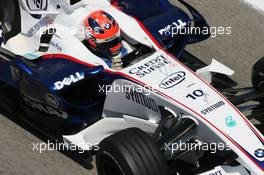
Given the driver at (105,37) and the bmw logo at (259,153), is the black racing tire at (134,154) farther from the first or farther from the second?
the driver at (105,37)

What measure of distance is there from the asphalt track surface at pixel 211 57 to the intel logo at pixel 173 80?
118 cm

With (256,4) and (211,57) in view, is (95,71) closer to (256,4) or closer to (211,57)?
(211,57)

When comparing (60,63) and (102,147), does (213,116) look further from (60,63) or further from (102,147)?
(60,63)

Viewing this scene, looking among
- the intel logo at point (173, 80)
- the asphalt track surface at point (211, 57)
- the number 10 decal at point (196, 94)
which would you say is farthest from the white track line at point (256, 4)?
the number 10 decal at point (196, 94)

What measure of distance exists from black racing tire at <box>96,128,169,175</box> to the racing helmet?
1377mm

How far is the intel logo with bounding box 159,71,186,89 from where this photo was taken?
19.2ft

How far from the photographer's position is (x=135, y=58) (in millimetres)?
6430

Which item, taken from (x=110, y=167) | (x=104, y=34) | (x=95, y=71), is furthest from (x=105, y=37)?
(x=110, y=167)

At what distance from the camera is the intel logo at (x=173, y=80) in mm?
5855

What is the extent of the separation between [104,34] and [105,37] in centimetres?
4

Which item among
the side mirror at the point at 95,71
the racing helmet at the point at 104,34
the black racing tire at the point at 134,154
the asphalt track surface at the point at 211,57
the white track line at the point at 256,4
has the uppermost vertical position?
the racing helmet at the point at 104,34

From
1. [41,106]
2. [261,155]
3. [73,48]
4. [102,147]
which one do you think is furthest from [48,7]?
[261,155]

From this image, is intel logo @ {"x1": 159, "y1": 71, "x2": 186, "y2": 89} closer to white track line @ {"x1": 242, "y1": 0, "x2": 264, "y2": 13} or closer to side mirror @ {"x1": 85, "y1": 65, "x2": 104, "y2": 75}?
side mirror @ {"x1": 85, "y1": 65, "x2": 104, "y2": 75}

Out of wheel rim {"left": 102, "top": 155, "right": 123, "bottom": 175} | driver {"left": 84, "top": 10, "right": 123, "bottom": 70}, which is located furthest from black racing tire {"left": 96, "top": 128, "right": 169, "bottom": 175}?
driver {"left": 84, "top": 10, "right": 123, "bottom": 70}
